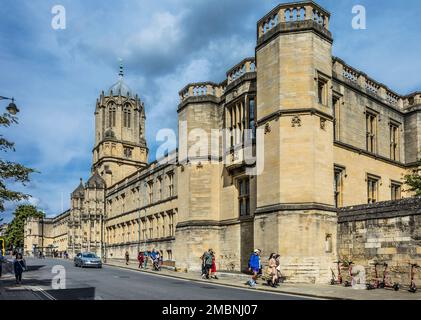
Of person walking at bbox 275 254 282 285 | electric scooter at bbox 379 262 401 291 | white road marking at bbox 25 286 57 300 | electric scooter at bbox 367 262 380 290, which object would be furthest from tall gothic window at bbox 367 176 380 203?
white road marking at bbox 25 286 57 300

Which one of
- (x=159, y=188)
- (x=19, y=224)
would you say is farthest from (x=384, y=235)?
(x=19, y=224)

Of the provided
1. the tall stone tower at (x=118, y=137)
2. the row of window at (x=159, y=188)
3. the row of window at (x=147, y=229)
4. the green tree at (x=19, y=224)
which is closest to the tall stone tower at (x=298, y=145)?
the row of window at (x=159, y=188)

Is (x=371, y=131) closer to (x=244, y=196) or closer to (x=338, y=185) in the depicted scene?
(x=338, y=185)

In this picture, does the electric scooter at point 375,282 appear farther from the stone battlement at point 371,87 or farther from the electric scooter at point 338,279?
the stone battlement at point 371,87

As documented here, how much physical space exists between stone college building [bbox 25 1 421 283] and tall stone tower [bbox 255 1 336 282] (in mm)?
47

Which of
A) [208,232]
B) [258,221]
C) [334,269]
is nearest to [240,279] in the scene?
[258,221]

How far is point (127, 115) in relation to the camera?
72.0 m

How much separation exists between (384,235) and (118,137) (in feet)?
174

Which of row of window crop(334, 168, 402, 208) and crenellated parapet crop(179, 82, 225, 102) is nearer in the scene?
row of window crop(334, 168, 402, 208)

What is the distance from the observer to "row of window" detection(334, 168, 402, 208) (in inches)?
1017

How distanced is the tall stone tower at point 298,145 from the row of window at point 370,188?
200 cm

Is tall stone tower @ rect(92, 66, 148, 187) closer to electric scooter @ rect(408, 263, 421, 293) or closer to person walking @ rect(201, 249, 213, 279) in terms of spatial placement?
person walking @ rect(201, 249, 213, 279)

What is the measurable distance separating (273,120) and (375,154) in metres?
7.89
